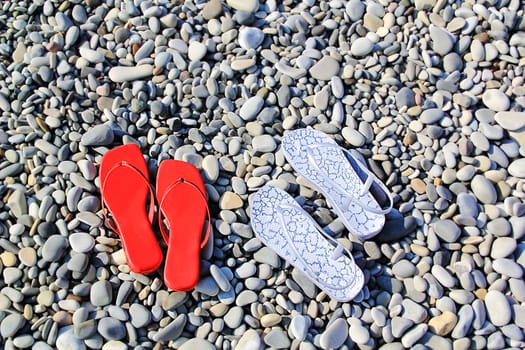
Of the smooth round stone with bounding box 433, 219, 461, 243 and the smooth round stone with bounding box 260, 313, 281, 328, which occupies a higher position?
the smooth round stone with bounding box 433, 219, 461, 243

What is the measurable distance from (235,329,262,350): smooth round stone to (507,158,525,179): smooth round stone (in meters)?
1.08

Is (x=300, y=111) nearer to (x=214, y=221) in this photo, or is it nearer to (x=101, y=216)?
(x=214, y=221)

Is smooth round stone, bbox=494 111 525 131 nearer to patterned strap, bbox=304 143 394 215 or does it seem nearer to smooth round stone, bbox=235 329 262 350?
patterned strap, bbox=304 143 394 215

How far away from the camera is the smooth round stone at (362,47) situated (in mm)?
2314

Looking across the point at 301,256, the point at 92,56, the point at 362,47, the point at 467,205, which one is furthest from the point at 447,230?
the point at 92,56

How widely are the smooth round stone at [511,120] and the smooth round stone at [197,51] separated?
1.14 meters

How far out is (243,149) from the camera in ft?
6.87

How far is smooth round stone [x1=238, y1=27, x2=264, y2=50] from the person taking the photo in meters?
2.30

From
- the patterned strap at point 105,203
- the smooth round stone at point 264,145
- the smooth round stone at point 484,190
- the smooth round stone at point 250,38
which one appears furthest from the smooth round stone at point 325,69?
the patterned strap at point 105,203

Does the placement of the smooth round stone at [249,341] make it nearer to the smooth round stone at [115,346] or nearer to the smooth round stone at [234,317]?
the smooth round stone at [234,317]

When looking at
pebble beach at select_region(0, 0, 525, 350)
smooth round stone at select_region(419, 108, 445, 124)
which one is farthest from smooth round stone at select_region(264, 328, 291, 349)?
smooth round stone at select_region(419, 108, 445, 124)

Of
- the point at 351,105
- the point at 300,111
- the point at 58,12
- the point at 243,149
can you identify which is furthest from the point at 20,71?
the point at 351,105

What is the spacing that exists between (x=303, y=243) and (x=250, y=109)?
550 mm

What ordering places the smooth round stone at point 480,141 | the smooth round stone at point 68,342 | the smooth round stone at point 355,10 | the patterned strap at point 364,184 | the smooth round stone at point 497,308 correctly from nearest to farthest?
1. the smooth round stone at point 68,342
2. the smooth round stone at point 497,308
3. the patterned strap at point 364,184
4. the smooth round stone at point 480,141
5. the smooth round stone at point 355,10
